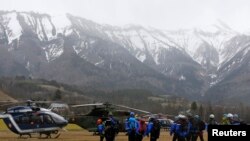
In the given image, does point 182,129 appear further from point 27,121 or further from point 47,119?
point 47,119

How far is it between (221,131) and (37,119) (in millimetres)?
34928

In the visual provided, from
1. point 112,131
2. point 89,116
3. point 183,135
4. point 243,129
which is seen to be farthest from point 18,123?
point 243,129

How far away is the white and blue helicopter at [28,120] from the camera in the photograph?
5053cm

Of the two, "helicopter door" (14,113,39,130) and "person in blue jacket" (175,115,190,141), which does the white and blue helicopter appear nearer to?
"helicopter door" (14,113,39,130)

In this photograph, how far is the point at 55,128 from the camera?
52.7 meters

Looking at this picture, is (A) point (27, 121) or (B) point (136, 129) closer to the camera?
(B) point (136, 129)

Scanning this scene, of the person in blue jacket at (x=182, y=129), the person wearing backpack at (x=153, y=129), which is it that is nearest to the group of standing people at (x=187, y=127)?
the person in blue jacket at (x=182, y=129)

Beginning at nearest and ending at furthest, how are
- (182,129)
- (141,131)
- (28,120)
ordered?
(182,129)
(141,131)
(28,120)

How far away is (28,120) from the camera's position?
2009 inches

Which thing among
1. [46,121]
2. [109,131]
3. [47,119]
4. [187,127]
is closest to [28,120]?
[46,121]

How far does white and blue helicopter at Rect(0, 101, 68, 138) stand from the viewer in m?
50.5

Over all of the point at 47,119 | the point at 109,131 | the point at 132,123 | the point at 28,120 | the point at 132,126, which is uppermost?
the point at 132,123

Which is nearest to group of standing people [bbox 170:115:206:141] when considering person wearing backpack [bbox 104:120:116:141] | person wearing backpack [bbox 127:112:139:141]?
person wearing backpack [bbox 127:112:139:141]

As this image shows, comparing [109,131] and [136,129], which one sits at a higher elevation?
[136,129]
